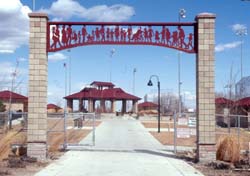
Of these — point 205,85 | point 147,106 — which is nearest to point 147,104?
point 147,106

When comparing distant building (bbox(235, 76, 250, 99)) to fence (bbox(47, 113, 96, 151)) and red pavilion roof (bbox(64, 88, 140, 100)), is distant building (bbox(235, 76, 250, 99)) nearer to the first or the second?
fence (bbox(47, 113, 96, 151))

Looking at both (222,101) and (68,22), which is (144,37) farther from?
(222,101)

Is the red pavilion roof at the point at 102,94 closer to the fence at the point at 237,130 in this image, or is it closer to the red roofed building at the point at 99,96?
the red roofed building at the point at 99,96

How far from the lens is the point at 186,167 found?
1503cm

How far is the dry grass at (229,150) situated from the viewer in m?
16.3

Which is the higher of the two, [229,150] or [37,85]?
[37,85]

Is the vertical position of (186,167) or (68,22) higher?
(68,22)

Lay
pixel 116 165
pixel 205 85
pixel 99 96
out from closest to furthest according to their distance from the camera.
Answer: pixel 116 165 < pixel 205 85 < pixel 99 96

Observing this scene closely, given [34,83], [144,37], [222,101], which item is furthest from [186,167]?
[222,101]

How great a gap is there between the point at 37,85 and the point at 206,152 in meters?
6.68

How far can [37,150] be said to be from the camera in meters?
16.4

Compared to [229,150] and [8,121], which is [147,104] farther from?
[229,150]

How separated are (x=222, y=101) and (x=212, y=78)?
31.1m

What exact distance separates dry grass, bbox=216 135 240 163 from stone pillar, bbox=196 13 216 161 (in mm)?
518
